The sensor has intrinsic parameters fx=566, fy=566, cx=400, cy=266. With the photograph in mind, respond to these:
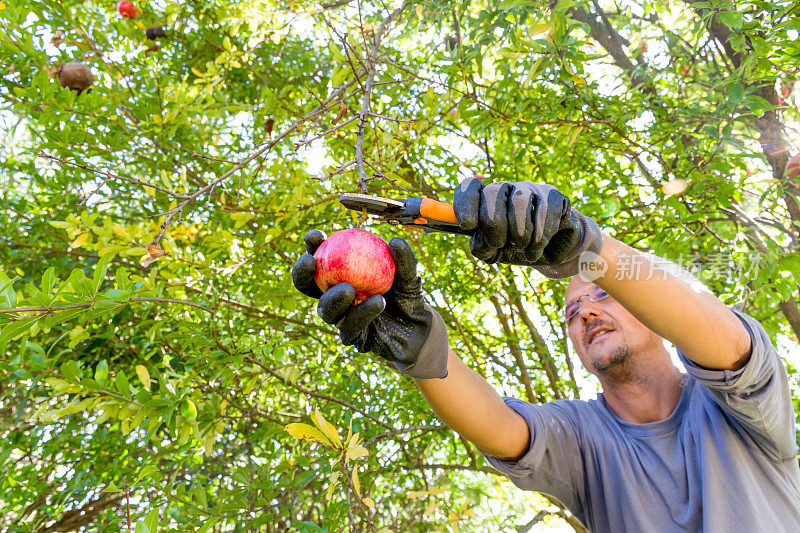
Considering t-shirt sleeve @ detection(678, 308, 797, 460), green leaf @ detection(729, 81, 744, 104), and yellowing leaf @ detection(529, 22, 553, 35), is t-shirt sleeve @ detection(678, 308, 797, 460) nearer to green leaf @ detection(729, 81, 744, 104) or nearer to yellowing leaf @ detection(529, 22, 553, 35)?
green leaf @ detection(729, 81, 744, 104)

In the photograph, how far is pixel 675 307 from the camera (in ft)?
4.34

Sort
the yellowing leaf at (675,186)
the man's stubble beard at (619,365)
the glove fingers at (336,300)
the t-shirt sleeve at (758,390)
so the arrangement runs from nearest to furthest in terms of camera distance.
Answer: the glove fingers at (336,300), the t-shirt sleeve at (758,390), the man's stubble beard at (619,365), the yellowing leaf at (675,186)

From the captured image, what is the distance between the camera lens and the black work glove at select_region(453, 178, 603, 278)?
1.22m

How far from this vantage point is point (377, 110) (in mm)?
2584

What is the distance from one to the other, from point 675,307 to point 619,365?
1.82 feet

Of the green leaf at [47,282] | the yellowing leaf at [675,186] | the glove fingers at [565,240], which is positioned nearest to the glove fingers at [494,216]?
the glove fingers at [565,240]

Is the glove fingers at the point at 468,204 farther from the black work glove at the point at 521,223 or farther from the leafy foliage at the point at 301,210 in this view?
the leafy foliage at the point at 301,210

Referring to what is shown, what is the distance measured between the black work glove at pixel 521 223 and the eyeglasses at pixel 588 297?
0.71m

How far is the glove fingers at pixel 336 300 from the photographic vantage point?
1163 mm

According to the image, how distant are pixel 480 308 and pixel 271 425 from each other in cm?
178

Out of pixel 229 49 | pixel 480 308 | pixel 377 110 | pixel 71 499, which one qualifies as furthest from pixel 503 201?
pixel 71 499

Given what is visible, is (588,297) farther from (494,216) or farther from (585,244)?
(494,216)

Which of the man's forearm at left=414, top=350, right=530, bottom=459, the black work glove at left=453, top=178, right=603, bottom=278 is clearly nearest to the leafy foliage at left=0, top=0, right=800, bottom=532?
the man's forearm at left=414, top=350, right=530, bottom=459

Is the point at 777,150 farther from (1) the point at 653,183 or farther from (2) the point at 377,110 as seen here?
(2) the point at 377,110
